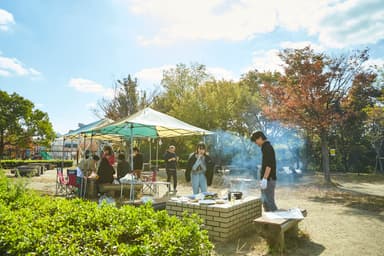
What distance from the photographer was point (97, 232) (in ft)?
7.78

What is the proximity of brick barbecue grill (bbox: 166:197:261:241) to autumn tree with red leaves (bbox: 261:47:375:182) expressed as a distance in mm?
7896

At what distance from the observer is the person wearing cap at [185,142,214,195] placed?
21.8 feet

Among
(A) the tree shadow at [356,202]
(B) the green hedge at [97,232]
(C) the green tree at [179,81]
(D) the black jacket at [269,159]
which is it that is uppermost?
(C) the green tree at [179,81]

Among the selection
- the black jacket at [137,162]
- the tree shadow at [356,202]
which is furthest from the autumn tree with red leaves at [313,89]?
the black jacket at [137,162]

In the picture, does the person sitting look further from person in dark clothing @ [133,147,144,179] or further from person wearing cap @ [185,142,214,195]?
person wearing cap @ [185,142,214,195]

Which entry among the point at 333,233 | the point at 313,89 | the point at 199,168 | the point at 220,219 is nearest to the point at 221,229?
the point at 220,219

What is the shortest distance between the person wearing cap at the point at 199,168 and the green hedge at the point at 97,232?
369 cm

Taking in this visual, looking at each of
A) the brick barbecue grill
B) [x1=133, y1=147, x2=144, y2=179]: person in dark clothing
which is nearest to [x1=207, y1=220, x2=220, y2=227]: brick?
the brick barbecue grill

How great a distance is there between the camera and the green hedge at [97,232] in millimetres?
2070

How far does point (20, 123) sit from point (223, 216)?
70.3ft

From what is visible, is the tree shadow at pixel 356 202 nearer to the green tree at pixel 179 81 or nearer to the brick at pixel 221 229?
the brick at pixel 221 229

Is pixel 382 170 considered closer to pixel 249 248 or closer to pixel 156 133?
pixel 156 133

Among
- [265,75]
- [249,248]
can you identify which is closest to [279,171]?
[265,75]

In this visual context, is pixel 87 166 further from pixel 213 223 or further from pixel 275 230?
pixel 275 230
